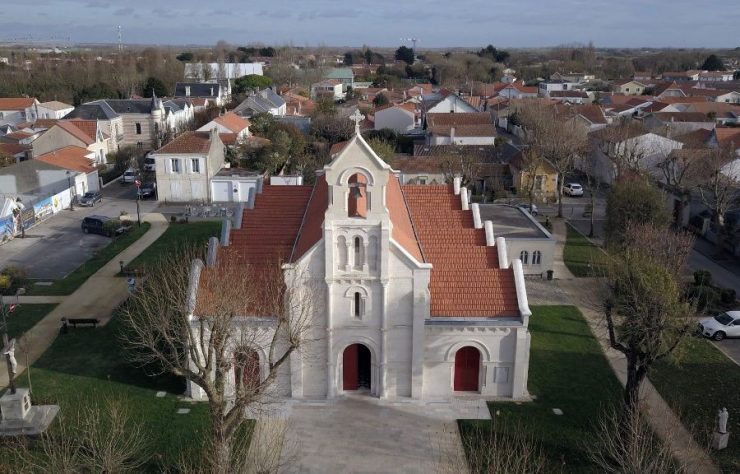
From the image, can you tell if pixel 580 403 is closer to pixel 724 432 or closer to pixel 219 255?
pixel 724 432

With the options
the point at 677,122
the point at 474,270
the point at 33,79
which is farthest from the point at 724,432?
the point at 33,79

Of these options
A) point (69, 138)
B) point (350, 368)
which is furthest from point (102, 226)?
point (350, 368)

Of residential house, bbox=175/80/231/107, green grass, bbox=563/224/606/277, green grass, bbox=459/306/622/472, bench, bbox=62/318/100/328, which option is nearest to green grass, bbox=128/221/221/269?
bench, bbox=62/318/100/328

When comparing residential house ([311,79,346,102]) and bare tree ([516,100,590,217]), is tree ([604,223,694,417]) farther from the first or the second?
residential house ([311,79,346,102])

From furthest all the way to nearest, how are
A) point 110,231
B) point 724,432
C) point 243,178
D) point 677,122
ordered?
point 677,122 < point 243,178 < point 110,231 < point 724,432

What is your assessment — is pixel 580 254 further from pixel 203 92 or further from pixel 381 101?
pixel 203 92

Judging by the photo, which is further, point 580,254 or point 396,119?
point 396,119

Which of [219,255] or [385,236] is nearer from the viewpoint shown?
[385,236]

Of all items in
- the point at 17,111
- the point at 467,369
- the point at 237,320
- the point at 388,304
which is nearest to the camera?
the point at 237,320
